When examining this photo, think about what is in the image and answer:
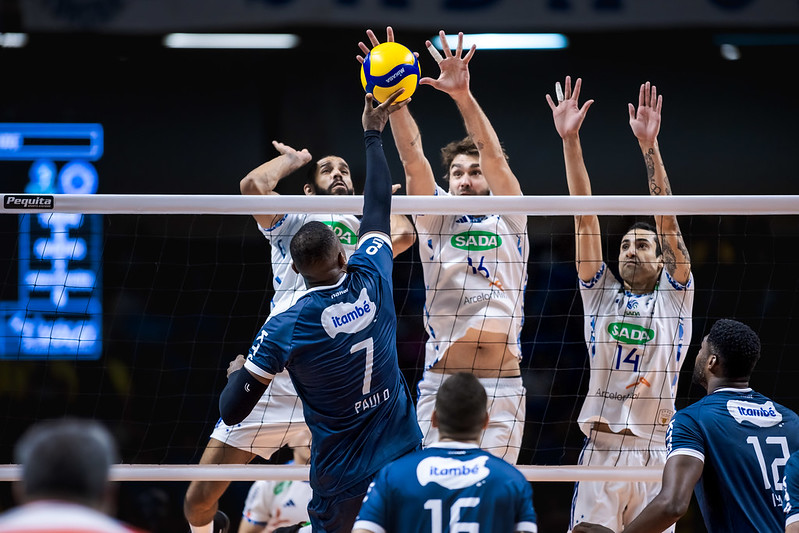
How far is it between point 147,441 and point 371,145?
473 cm

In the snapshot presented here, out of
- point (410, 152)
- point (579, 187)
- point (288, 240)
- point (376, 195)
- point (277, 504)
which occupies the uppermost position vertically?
point (410, 152)

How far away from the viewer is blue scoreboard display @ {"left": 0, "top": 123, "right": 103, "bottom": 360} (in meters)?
7.09

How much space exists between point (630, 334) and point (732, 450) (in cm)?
186

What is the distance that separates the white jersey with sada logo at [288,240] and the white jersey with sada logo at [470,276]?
0.44 meters

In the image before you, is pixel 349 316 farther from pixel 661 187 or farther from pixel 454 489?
pixel 661 187

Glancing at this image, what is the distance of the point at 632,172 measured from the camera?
761 centimetres

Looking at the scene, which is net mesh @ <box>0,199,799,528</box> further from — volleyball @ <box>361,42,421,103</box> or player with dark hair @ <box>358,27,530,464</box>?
volleyball @ <box>361,42,421,103</box>

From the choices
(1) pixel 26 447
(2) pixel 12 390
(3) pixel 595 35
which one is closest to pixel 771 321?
(3) pixel 595 35

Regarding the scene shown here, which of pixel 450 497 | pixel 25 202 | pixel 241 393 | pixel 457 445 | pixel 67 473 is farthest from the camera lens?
pixel 25 202

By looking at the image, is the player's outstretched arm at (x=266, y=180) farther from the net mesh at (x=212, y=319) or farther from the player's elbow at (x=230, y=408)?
the player's elbow at (x=230, y=408)

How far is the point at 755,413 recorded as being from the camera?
3711mm

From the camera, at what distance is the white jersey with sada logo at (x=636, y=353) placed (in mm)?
5422

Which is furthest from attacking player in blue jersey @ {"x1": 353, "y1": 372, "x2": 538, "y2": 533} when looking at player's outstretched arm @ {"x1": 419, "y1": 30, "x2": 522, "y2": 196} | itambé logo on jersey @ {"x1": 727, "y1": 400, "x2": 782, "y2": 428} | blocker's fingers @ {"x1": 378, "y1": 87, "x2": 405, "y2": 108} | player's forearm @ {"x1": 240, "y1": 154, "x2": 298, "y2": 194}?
player's forearm @ {"x1": 240, "y1": 154, "x2": 298, "y2": 194}

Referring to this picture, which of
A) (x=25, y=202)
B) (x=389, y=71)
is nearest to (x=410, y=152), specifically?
(x=389, y=71)
